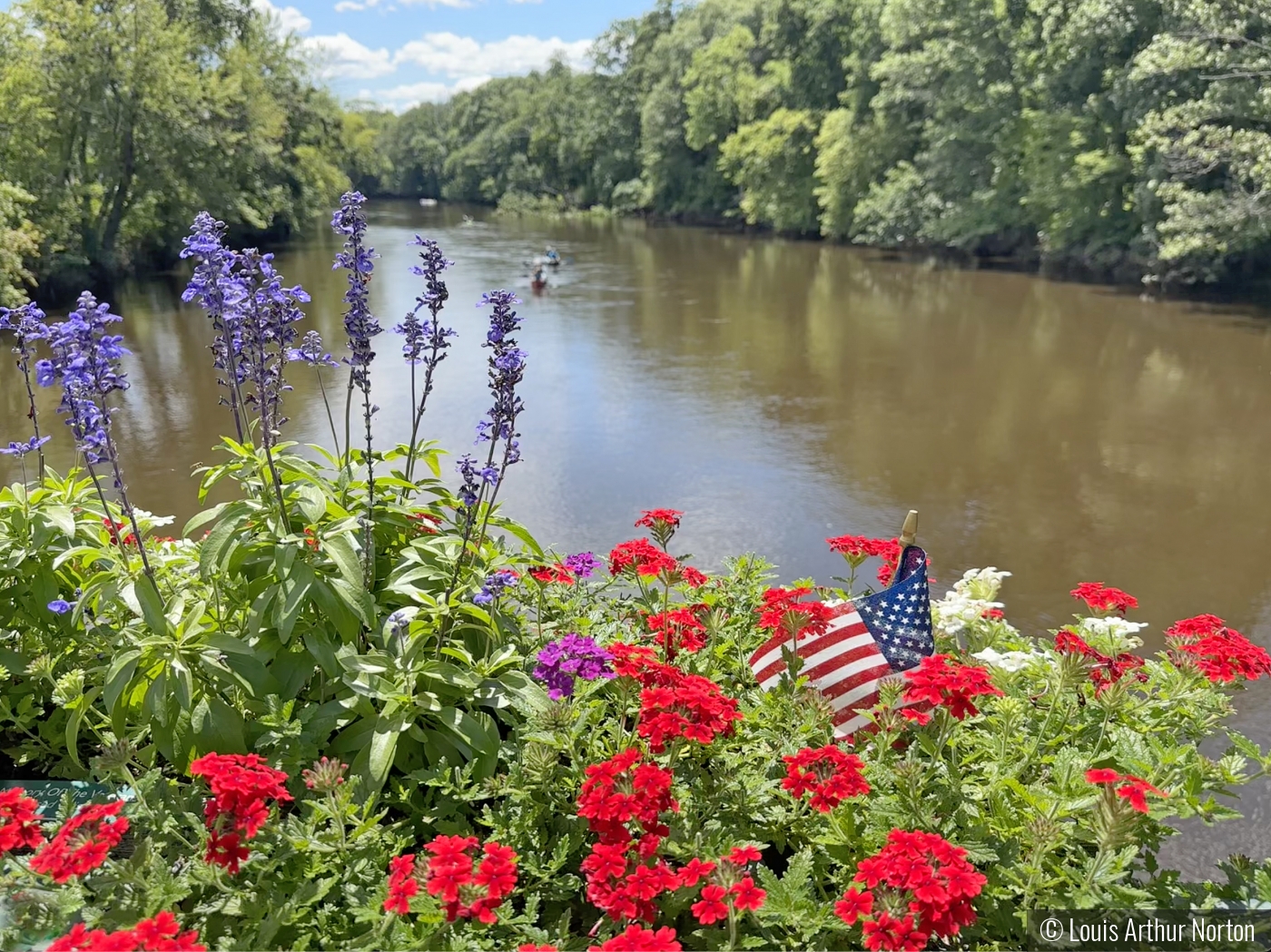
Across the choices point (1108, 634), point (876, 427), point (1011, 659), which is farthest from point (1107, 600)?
point (876, 427)

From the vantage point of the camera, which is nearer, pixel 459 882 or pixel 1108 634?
pixel 459 882

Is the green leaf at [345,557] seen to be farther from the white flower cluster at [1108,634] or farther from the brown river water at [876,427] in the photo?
the brown river water at [876,427]

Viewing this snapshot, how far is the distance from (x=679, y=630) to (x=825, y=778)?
96 centimetres

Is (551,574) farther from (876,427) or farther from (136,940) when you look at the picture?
(876,427)

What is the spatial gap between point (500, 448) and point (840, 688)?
6.67 metres

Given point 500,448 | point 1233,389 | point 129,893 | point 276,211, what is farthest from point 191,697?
point 276,211

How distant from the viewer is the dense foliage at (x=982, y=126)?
1698 centimetres

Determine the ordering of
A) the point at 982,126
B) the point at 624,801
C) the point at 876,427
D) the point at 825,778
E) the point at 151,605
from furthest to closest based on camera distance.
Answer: the point at 982,126, the point at 876,427, the point at 151,605, the point at 825,778, the point at 624,801

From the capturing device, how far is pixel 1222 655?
2553 mm

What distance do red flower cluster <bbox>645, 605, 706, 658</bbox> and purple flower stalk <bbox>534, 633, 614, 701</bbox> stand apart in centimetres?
47

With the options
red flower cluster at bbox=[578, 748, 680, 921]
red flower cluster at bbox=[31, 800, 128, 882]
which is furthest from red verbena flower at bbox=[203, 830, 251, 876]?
red flower cluster at bbox=[578, 748, 680, 921]

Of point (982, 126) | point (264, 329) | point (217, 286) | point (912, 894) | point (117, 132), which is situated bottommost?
point (912, 894)

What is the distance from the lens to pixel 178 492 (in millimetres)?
8492

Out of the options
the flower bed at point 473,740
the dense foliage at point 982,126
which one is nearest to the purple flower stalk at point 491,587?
the flower bed at point 473,740
